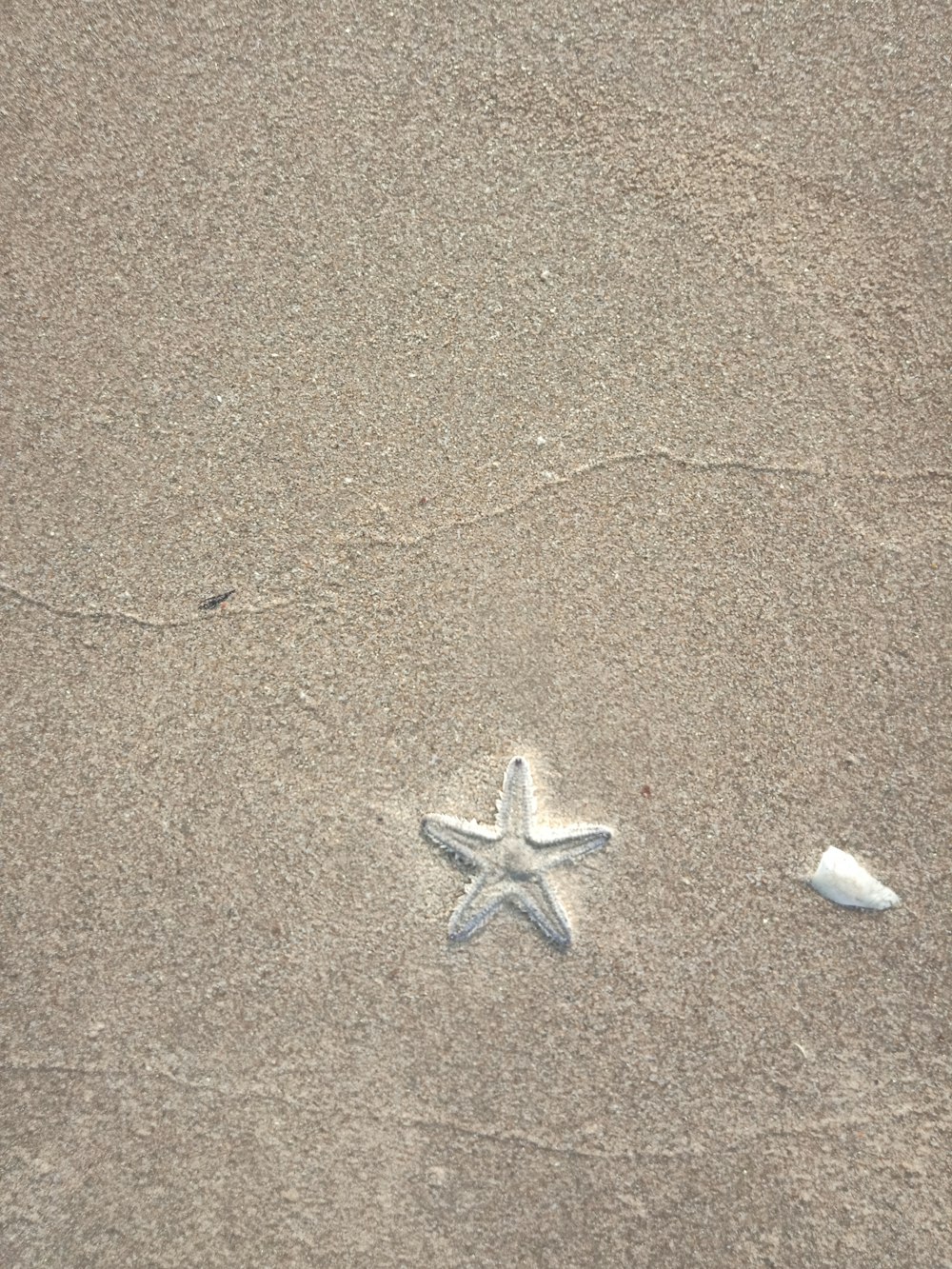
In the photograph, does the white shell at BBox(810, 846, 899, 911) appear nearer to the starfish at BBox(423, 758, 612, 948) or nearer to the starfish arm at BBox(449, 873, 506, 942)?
the starfish at BBox(423, 758, 612, 948)

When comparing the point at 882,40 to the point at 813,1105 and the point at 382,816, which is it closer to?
the point at 382,816

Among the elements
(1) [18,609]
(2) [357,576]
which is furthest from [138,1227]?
(2) [357,576]

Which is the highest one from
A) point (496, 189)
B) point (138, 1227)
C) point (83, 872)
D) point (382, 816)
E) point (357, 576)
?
point (496, 189)

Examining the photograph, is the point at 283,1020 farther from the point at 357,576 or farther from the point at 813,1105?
the point at 813,1105

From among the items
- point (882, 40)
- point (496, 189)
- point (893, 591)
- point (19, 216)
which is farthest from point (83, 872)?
point (882, 40)

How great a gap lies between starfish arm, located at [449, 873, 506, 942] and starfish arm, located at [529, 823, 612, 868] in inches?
5.2

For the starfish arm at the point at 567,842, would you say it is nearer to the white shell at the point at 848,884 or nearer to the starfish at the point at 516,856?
the starfish at the point at 516,856

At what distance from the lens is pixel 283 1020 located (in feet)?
6.11

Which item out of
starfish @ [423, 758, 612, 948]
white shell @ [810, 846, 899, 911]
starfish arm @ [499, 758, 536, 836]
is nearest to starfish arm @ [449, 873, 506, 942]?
starfish @ [423, 758, 612, 948]

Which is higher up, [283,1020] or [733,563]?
[733,563]

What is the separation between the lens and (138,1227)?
6.07 feet

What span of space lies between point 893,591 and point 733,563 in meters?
0.36

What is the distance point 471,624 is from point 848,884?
1.00 metres

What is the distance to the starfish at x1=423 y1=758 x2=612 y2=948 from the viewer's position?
1.81 meters
